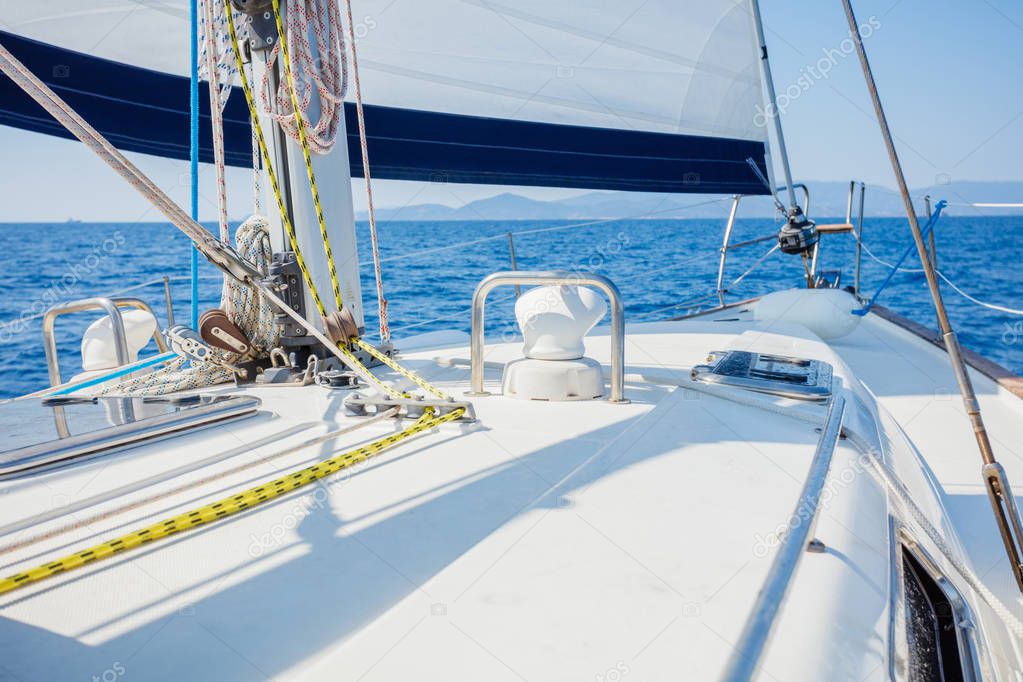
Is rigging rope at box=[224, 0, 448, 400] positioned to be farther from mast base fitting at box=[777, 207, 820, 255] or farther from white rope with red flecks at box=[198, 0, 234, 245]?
mast base fitting at box=[777, 207, 820, 255]

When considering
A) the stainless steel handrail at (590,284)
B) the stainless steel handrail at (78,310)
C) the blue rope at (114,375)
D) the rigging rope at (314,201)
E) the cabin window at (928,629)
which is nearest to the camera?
the cabin window at (928,629)

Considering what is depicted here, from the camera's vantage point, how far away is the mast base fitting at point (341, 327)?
220 centimetres

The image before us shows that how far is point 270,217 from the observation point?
220 centimetres

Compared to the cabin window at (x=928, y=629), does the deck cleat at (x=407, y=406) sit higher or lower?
higher

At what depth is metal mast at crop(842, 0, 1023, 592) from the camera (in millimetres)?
1229

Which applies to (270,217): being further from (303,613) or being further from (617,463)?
(303,613)

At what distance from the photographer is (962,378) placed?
1.26m

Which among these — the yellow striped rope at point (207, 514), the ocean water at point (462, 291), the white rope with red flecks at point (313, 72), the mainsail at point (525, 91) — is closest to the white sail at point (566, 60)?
the mainsail at point (525, 91)

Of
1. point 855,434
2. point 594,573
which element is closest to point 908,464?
point 855,434

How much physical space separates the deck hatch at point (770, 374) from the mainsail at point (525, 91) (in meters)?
1.39

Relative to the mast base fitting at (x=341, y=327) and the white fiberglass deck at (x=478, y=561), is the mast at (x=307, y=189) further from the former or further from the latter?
the white fiberglass deck at (x=478, y=561)

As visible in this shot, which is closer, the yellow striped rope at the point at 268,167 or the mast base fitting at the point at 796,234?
the yellow striped rope at the point at 268,167

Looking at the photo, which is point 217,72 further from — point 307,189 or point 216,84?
point 307,189

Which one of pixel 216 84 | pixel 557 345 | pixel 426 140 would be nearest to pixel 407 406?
pixel 557 345
